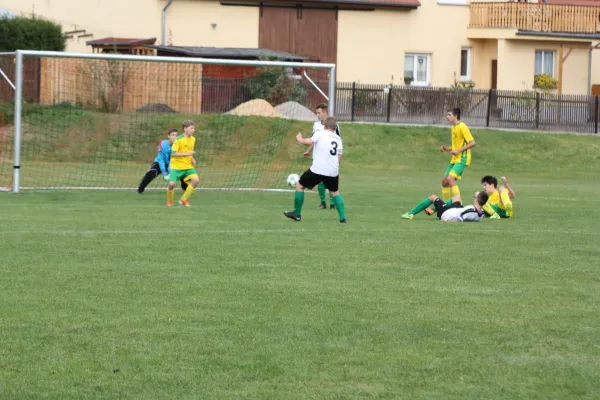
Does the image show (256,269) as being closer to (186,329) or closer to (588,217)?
(186,329)

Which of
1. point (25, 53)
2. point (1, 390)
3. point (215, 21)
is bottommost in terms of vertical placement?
point (1, 390)

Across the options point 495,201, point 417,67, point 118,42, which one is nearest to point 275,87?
point 495,201

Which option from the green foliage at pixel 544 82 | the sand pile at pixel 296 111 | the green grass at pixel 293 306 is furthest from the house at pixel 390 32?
the green grass at pixel 293 306

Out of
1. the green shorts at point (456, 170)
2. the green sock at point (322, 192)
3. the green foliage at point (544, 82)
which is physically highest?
the green foliage at point (544, 82)

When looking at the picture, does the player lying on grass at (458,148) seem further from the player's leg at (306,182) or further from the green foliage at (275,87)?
the green foliage at (275,87)

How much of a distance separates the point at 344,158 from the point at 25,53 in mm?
14451

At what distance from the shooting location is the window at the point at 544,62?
49.2 metres

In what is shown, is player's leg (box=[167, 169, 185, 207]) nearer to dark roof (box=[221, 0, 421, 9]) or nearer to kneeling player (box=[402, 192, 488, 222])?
kneeling player (box=[402, 192, 488, 222])

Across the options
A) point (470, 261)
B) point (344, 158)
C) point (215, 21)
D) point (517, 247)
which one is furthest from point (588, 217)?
point (215, 21)

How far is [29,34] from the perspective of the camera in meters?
38.8

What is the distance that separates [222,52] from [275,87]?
50.8 ft

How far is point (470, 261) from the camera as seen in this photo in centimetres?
1198

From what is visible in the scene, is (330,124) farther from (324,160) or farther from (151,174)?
(151,174)

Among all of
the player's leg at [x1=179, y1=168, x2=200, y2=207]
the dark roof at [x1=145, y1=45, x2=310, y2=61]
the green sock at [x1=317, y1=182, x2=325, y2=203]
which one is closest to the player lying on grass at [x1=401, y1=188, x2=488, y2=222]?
the green sock at [x1=317, y1=182, x2=325, y2=203]
